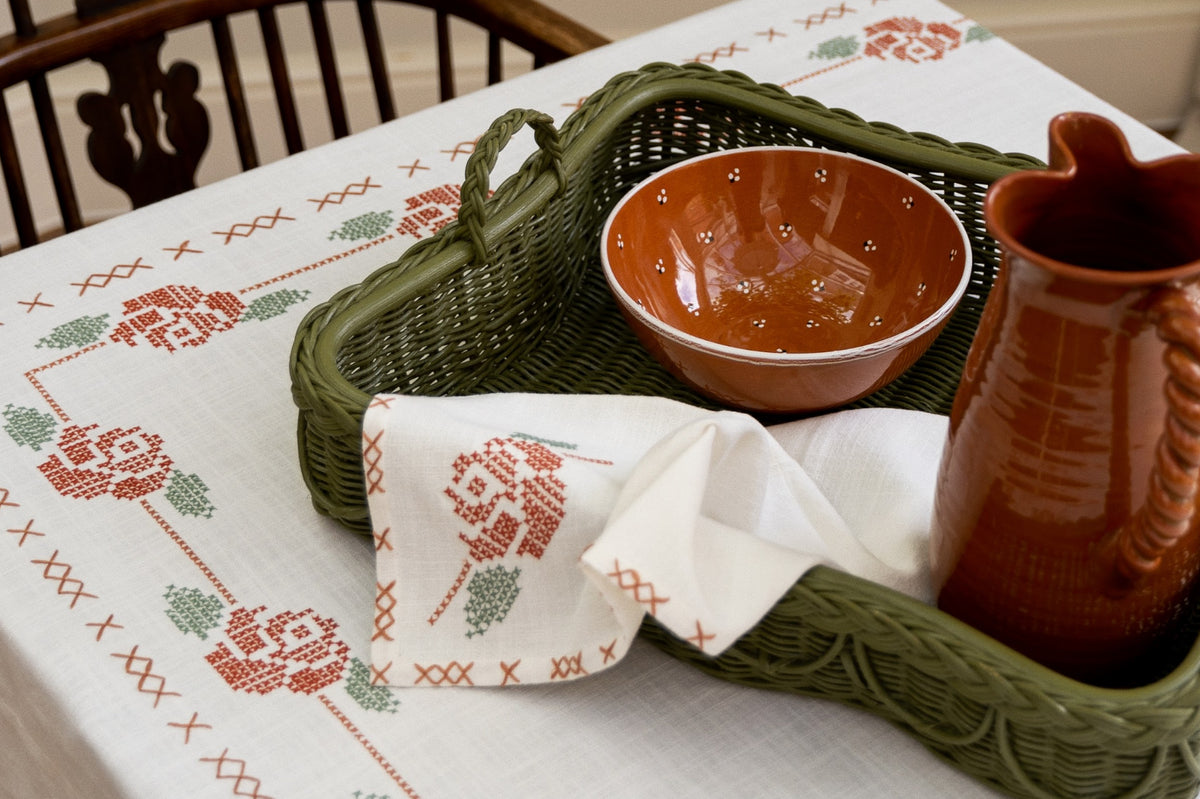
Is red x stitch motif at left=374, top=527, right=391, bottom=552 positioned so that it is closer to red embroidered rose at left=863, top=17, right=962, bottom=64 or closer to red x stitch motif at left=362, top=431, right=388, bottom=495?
red x stitch motif at left=362, top=431, right=388, bottom=495

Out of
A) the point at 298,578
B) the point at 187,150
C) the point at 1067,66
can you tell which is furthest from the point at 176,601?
the point at 1067,66

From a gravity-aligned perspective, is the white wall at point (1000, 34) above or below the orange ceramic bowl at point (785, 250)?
below

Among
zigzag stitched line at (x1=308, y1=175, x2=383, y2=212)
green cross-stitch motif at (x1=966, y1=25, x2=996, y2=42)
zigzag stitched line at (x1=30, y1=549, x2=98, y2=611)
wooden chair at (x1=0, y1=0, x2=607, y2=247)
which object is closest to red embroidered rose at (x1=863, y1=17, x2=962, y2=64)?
green cross-stitch motif at (x1=966, y1=25, x2=996, y2=42)

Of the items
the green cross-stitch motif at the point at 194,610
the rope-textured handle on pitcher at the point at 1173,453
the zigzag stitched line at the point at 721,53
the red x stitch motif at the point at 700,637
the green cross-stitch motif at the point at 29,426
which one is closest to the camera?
the rope-textured handle on pitcher at the point at 1173,453

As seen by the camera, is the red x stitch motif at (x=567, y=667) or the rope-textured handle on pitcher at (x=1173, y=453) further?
the red x stitch motif at (x=567, y=667)

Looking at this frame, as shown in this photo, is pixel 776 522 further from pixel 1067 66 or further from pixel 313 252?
pixel 1067 66

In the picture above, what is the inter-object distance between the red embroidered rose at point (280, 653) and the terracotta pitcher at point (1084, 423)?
1.02ft

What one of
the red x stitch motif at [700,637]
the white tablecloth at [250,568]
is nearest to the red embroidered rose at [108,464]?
the white tablecloth at [250,568]

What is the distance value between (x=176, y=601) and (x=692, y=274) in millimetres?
403

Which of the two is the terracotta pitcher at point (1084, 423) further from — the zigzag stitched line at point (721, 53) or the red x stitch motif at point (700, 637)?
the zigzag stitched line at point (721, 53)

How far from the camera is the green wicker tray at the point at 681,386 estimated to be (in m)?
0.55

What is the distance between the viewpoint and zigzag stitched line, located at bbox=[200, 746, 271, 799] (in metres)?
0.61

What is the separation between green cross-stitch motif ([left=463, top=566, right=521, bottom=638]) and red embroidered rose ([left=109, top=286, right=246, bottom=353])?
0.33 m

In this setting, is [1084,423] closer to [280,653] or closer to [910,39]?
[280,653]
